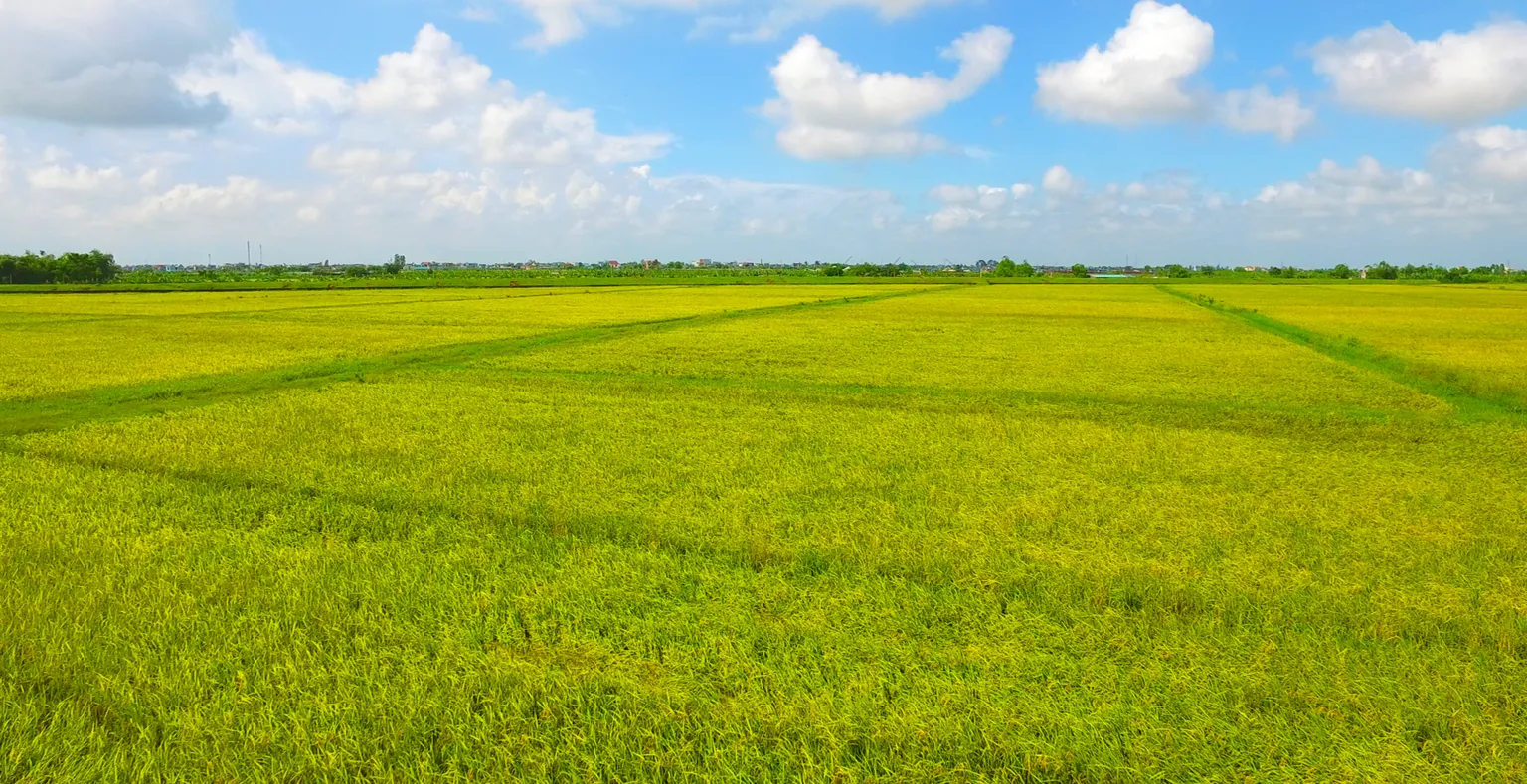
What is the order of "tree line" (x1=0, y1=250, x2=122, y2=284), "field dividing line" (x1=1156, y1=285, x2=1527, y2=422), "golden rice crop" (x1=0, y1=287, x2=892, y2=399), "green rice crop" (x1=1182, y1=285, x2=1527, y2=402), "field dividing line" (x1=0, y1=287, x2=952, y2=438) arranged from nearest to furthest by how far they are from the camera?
"field dividing line" (x1=0, y1=287, x2=952, y2=438)
"field dividing line" (x1=1156, y1=285, x2=1527, y2=422)
"green rice crop" (x1=1182, y1=285, x2=1527, y2=402)
"golden rice crop" (x1=0, y1=287, x2=892, y2=399)
"tree line" (x1=0, y1=250, x2=122, y2=284)

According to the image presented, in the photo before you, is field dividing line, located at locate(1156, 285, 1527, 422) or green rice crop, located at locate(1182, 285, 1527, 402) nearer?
field dividing line, located at locate(1156, 285, 1527, 422)

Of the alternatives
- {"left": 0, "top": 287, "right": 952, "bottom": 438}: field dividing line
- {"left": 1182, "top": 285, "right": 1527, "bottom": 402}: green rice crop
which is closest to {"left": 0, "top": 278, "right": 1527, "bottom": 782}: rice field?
{"left": 0, "top": 287, "right": 952, "bottom": 438}: field dividing line

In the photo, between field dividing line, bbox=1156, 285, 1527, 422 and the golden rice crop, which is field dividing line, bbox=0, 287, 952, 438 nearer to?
the golden rice crop

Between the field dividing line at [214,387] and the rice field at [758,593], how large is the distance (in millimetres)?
205

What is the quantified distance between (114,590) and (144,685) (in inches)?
59.2

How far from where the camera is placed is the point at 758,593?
15.2ft

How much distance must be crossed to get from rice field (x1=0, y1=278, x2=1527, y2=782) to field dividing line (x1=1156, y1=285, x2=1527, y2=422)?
2.47 ft

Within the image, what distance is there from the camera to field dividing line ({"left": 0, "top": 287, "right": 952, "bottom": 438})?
10578 millimetres

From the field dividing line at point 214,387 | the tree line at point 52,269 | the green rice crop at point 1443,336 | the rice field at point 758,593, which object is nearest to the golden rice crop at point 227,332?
the field dividing line at point 214,387

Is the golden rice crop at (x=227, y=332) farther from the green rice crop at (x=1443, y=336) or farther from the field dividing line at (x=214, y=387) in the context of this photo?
the green rice crop at (x=1443, y=336)

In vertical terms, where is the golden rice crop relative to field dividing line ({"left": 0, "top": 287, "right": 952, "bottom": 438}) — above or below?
above

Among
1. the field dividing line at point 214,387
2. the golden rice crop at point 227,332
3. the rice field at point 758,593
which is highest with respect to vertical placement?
the golden rice crop at point 227,332

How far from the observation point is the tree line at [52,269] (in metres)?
76.7

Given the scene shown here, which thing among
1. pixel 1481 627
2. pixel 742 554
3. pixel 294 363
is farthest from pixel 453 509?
pixel 294 363
